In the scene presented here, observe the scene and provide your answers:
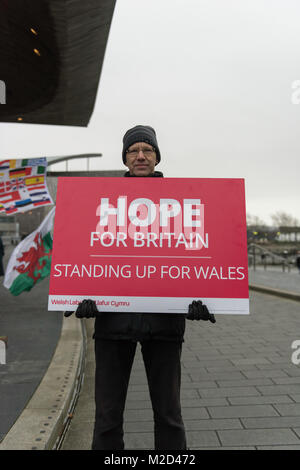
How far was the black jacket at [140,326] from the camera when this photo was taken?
7.34ft

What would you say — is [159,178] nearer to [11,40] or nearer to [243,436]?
[243,436]

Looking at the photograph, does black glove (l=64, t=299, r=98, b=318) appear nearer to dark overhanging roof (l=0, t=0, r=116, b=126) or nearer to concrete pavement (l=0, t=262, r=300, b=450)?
concrete pavement (l=0, t=262, r=300, b=450)

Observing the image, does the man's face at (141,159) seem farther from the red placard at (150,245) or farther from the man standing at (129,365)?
the man standing at (129,365)

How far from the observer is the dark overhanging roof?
764 centimetres

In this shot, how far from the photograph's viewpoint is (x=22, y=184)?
310 inches

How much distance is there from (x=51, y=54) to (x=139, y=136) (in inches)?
316

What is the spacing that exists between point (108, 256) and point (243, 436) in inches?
70.0

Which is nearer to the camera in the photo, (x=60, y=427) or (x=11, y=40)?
(x=60, y=427)

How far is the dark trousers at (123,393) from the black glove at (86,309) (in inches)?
7.4

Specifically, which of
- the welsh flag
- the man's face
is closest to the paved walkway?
the welsh flag

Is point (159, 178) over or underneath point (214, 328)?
over

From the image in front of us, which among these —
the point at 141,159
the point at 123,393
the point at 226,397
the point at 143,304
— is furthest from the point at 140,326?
the point at 226,397
